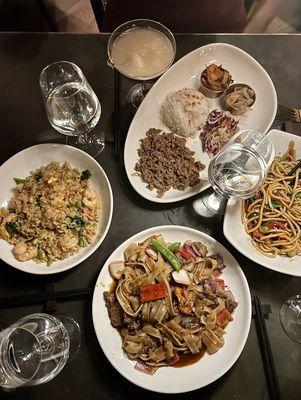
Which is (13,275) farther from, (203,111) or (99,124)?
(203,111)

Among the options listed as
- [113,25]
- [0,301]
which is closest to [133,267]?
[0,301]

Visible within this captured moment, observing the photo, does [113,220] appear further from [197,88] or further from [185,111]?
[197,88]

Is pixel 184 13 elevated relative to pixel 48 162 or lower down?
elevated

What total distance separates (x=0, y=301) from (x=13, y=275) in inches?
5.5

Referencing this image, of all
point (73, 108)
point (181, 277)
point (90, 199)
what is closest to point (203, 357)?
point (181, 277)

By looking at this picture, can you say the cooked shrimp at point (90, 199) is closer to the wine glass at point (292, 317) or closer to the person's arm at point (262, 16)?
the wine glass at point (292, 317)

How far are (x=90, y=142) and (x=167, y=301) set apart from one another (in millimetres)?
1005

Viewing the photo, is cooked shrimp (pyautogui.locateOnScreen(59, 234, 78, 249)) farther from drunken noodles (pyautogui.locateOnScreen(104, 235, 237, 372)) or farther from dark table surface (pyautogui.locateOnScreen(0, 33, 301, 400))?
drunken noodles (pyautogui.locateOnScreen(104, 235, 237, 372))

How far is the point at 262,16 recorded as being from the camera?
118 inches

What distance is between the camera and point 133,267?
2021mm

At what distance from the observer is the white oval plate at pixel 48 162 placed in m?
2.00

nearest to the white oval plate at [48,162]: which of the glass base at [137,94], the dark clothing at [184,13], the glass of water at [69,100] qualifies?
the glass of water at [69,100]

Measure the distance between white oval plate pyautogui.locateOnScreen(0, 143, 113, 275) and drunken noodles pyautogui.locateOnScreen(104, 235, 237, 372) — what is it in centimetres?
20

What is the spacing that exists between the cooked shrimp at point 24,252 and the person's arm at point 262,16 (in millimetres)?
2208
